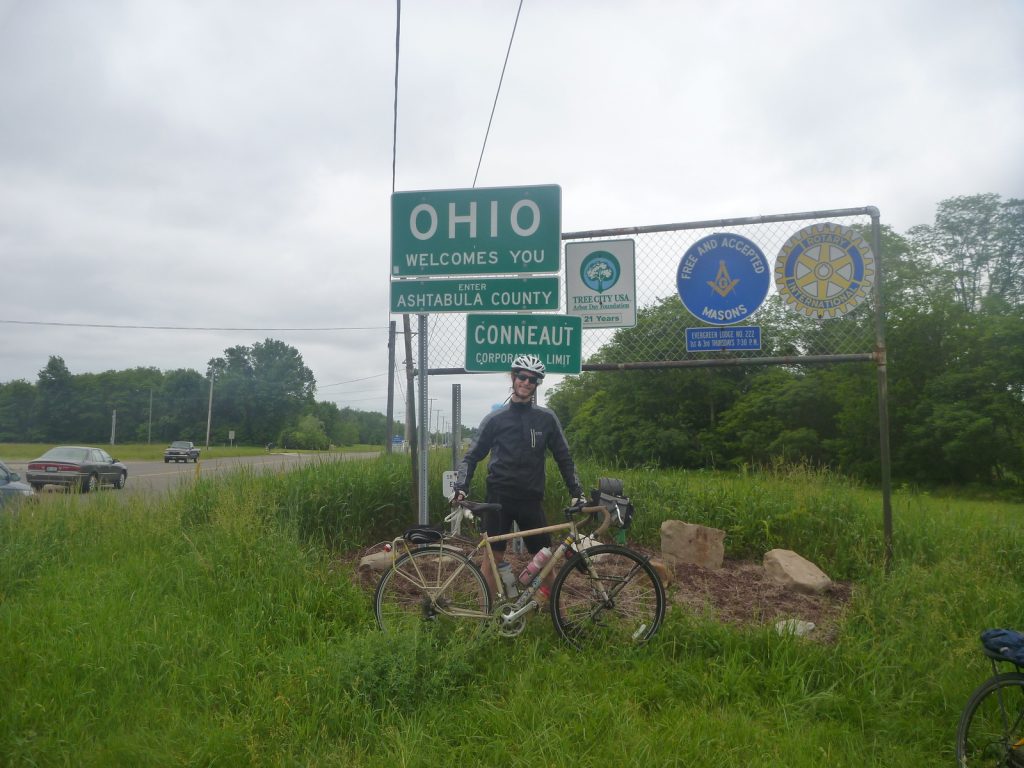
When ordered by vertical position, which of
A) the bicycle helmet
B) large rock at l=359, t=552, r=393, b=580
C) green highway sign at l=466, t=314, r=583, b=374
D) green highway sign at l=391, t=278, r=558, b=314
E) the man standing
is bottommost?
large rock at l=359, t=552, r=393, b=580

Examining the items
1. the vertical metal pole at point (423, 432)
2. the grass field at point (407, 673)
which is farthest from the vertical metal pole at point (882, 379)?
the vertical metal pole at point (423, 432)

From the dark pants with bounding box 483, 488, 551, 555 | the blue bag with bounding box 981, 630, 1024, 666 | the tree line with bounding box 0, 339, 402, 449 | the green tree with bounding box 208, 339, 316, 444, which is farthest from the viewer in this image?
the green tree with bounding box 208, 339, 316, 444

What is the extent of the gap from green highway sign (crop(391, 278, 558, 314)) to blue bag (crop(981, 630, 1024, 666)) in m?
3.95

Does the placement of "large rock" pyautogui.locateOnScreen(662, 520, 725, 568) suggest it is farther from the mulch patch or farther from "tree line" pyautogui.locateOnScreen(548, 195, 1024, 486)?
"tree line" pyautogui.locateOnScreen(548, 195, 1024, 486)

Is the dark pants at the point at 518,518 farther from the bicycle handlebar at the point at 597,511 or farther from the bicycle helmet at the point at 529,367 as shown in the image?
the bicycle helmet at the point at 529,367

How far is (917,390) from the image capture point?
26.1 meters

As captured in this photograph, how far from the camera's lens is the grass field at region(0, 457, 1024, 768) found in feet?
10.2

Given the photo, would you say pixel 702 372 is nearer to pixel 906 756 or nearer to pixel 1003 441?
pixel 1003 441

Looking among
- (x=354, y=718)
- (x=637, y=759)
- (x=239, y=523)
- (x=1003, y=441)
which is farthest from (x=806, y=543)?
(x=1003, y=441)

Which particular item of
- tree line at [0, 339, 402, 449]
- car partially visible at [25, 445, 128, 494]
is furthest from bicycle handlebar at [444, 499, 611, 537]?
tree line at [0, 339, 402, 449]

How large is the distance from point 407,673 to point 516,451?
5.35ft

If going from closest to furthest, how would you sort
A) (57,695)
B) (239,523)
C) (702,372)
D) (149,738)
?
1. (149,738)
2. (57,695)
3. (239,523)
4. (702,372)

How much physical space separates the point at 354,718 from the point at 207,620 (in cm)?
152

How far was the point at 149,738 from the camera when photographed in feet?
10.4
